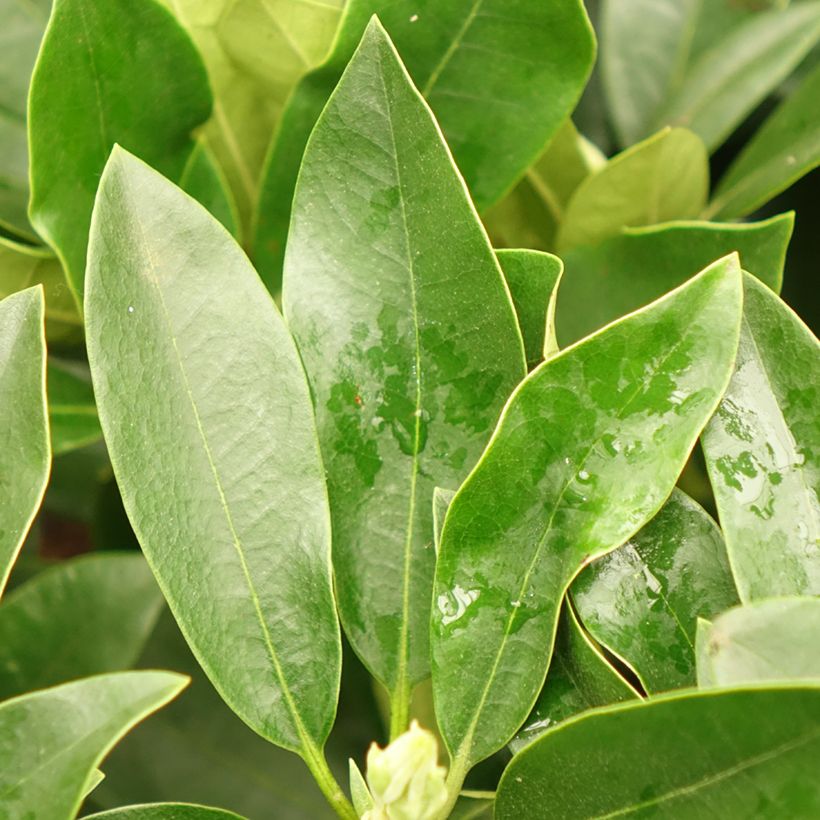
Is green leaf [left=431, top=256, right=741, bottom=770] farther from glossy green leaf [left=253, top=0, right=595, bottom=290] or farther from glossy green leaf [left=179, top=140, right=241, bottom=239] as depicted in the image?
glossy green leaf [left=179, top=140, right=241, bottom=239]

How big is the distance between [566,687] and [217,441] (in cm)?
27

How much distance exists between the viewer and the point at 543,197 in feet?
3.13

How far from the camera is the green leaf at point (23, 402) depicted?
2.01 ft

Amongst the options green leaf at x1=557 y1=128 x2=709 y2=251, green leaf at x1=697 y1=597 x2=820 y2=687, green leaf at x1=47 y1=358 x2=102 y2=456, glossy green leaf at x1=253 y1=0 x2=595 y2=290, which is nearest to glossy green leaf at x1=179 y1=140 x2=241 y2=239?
glossy green leaf at x1=253 y1=0 x2=595 y2=290

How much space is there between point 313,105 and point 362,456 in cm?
30

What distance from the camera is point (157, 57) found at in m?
0.75

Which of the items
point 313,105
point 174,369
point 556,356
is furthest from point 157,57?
point 556,356

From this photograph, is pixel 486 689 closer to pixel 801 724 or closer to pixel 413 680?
pixel 413 680

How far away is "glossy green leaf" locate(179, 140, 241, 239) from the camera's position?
853mm

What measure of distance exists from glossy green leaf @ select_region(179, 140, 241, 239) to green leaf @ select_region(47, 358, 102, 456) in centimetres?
20

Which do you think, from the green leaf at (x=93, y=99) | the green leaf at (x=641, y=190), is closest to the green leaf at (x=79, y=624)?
the green leaf at (x=93, y=99)

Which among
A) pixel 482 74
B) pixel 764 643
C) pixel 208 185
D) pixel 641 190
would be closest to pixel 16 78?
pixel 208 185

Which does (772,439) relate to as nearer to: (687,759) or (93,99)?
(687,759)

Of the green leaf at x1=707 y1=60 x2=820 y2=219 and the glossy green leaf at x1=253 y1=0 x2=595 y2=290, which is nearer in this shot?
the glossy green leaf at x1=253 y1=0 x2=595 y2=290
